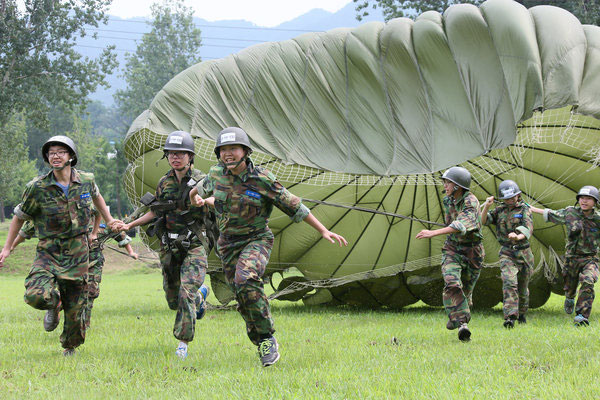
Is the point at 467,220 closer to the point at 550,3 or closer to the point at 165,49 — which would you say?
the point at 550,3

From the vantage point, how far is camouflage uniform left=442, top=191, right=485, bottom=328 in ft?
23.6

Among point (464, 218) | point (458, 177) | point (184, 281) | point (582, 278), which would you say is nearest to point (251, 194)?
point (184, 281)

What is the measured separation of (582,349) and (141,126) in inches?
278

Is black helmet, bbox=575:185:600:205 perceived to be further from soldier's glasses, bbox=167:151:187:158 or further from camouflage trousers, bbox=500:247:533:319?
soldier's glasses, bbox=167:151:187:158

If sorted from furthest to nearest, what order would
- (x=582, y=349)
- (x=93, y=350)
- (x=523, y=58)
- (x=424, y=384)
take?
(x=523, y=58) < (x=93, y=350) < (x=582, y=349) < (x=424, y=384)

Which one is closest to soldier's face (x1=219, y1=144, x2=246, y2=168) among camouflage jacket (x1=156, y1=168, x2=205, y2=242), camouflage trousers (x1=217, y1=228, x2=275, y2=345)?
camouflage trousers (x1=217, y1=228, x2=275, y2=345)

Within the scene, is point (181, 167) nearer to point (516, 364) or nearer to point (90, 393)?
point (90, 393)

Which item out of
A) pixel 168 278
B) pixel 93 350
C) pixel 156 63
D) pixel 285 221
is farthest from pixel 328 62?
pixel 156 63

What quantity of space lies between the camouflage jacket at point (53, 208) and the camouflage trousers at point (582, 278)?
6461 millimetres

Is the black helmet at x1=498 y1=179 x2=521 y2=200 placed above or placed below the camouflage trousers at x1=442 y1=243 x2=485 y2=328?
above

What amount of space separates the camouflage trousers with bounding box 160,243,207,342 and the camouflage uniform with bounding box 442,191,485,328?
278 cm

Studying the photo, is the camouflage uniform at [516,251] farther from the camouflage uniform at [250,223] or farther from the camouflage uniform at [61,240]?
the camouflage uniform at [61,240]

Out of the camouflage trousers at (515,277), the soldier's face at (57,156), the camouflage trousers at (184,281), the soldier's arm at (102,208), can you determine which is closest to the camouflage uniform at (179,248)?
the camouflage trousers at (184,281)

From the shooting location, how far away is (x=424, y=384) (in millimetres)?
4656
